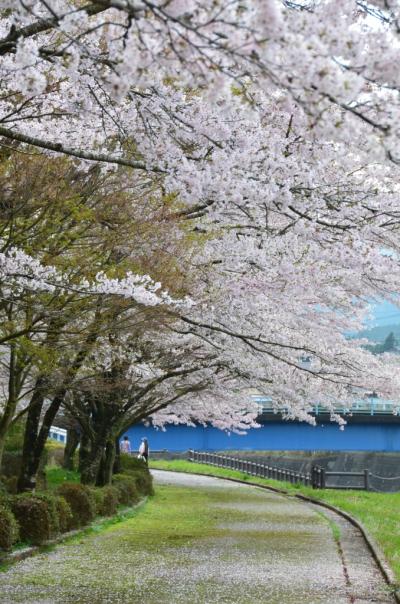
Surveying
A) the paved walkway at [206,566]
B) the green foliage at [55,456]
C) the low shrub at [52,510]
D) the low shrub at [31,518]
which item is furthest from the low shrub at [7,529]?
the green foliage at [55,456]

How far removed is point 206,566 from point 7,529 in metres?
2.96

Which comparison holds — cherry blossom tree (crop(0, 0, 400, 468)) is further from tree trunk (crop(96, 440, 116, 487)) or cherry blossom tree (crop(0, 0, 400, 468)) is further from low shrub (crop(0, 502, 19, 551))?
tree trunk (crop(96, 440, 116, 487))

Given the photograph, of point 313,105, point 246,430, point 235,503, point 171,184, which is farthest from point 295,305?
point 246,430

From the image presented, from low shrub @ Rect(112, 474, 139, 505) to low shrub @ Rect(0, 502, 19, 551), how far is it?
9.77 metres

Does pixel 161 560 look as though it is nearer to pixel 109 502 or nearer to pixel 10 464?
pixel 109 502

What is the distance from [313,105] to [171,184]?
353cm

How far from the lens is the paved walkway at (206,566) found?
11258 millimetres

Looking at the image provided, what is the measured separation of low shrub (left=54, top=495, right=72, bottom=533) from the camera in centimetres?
1688

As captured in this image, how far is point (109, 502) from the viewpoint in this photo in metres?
21.4

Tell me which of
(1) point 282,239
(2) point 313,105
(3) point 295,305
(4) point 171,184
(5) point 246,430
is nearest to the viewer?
(2) point 313,105

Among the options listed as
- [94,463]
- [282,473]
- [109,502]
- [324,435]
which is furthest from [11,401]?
[324,435]

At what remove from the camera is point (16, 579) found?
40.3 feet

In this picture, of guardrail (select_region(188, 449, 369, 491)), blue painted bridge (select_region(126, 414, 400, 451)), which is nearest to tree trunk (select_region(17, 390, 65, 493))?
guardrail (select_region(188, 449, 369, 491))

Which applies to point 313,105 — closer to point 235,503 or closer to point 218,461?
point 235,503
